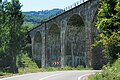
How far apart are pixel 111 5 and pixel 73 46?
120ft

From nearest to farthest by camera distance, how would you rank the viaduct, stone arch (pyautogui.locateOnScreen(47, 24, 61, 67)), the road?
the road, the viaduct, stone arch (pyautogui.locateOnScreen(47, 24, 61, 67))

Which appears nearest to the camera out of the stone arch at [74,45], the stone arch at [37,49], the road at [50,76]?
the road at [50,76]

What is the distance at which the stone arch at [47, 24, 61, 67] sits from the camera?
6776 centimetres

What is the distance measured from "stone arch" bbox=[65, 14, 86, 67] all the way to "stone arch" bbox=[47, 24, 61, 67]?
29.9ft

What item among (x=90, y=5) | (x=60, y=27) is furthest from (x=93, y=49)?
(x=60, y=27)

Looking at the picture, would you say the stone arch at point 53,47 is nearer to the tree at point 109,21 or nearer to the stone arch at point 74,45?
the stone arch at point 74,45

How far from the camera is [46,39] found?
70938 millimetres

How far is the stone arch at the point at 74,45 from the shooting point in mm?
55969

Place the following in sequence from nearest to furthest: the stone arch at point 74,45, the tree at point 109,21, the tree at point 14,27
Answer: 1. the tree at point 109,21
2. the tree at point 14,27
3. the stone arch at point 74,45

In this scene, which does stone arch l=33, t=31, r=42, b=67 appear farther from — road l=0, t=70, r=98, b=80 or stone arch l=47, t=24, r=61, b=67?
road l=0, t=70, r=98, b=80

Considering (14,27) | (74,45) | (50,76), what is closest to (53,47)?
(74,45)

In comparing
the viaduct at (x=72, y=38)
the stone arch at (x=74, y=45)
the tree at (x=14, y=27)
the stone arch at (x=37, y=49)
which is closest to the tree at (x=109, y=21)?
the viaduct at (x=72, y=38)

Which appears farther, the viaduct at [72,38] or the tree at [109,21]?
the viaduct at [72,38]

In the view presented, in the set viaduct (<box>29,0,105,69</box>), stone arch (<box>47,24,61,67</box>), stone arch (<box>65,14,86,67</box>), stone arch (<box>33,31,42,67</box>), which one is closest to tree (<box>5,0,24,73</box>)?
viaduct (<box>29,0,105,69</box>)
